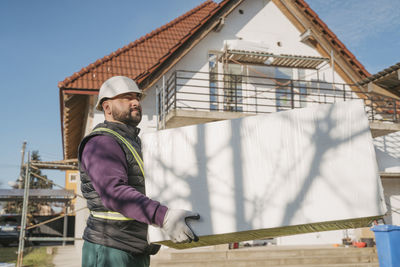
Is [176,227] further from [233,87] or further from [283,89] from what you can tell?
[283,89]

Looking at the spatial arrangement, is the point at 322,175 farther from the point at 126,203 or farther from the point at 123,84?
the point at 123,84

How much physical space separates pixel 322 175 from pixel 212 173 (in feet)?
1.97

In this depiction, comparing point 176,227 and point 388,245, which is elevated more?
point 176,227

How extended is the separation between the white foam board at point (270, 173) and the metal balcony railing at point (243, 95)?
821 cm

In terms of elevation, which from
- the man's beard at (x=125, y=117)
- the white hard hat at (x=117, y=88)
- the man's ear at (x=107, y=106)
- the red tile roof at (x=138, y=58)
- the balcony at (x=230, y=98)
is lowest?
the man's beard at (x=125, y=117)

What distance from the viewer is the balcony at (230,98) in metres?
10.4

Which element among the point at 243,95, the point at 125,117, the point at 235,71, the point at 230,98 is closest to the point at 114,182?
the point at 125,117

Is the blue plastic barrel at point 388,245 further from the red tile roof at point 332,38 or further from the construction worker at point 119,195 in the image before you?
the red tile roof at point 332,38

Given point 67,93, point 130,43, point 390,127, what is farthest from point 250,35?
point 67,93

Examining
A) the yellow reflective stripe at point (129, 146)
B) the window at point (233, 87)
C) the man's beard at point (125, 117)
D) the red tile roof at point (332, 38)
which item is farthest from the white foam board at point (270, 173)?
the red tile roof at point (332, 38)

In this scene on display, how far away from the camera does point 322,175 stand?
2197mm

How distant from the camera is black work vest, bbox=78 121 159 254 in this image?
7.14 feet

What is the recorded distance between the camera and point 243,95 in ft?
40.4

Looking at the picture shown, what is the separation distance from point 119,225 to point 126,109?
2.24ft
